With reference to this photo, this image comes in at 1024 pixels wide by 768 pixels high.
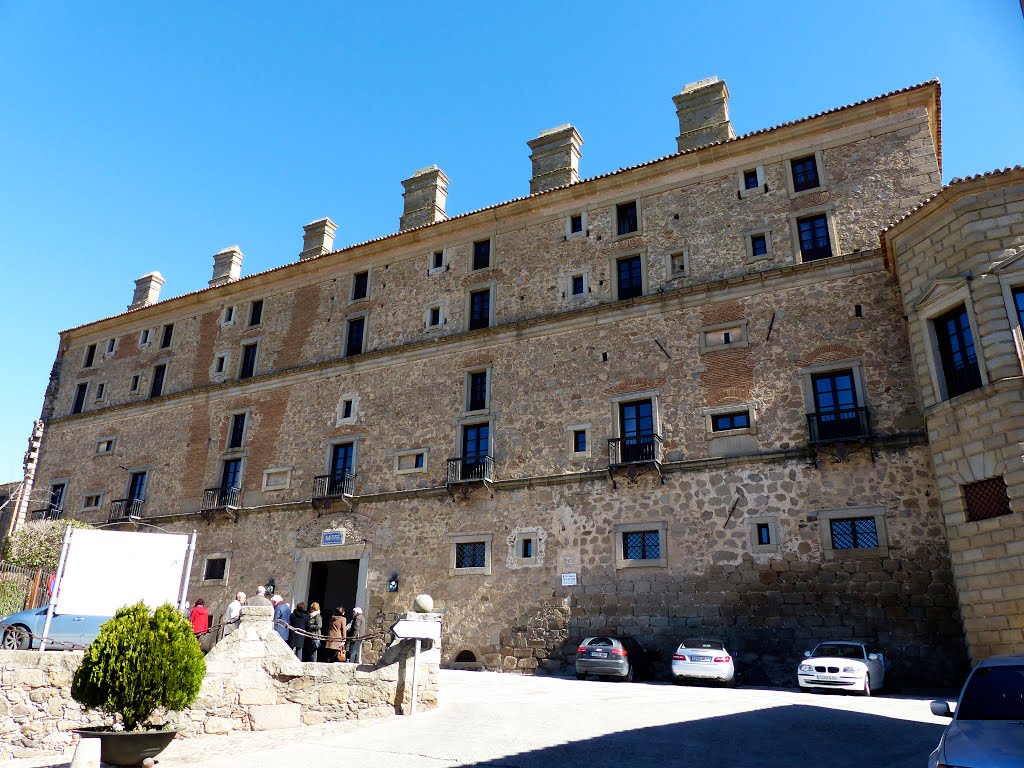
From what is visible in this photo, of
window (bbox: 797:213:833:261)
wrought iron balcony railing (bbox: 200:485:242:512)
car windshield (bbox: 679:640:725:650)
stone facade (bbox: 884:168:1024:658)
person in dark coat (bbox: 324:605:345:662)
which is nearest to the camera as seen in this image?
stone facade (bbox: 884:168:1024:658)

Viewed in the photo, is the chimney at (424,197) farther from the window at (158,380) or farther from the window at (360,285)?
the window at (158,380)

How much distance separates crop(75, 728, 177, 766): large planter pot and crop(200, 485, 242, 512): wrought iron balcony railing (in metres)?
17.8

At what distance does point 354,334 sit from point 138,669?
19116mm

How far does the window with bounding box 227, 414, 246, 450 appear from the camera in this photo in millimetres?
29094

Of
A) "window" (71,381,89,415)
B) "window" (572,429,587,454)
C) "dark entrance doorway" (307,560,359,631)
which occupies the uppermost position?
"window" (71,381,89,415)

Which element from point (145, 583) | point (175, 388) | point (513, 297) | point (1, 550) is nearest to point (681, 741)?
point (145, 583)

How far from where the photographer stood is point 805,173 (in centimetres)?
2266

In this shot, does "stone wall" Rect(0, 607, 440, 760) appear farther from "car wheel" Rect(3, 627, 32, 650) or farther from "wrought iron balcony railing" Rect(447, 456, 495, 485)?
"wrought iron balcony railing" Rect(447, 456, 495, 485)

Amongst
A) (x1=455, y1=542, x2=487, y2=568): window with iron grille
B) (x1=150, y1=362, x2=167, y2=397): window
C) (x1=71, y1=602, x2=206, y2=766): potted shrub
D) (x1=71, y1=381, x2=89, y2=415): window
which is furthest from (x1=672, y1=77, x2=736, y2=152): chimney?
(x1=71, y1=381, x2=89, y2=415): window

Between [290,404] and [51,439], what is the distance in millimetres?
13995

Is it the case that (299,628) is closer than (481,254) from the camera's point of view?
Yes

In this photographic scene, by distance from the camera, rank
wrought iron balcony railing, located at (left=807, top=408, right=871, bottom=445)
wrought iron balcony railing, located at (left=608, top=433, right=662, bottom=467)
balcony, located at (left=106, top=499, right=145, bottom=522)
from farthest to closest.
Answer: balcony, located at (left=106, top=499, right=145, bottom=522)
wrought iron balcony railing, located at (left=608, top=433, right=662, bottom=467)
wrought iron balcony railing, located at (left=807, top=408, right=871, bottom=445)

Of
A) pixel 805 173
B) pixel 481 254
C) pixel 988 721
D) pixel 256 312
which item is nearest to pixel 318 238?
pixel 256 312

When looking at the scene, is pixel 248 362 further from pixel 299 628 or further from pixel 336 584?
pixel 299 628
